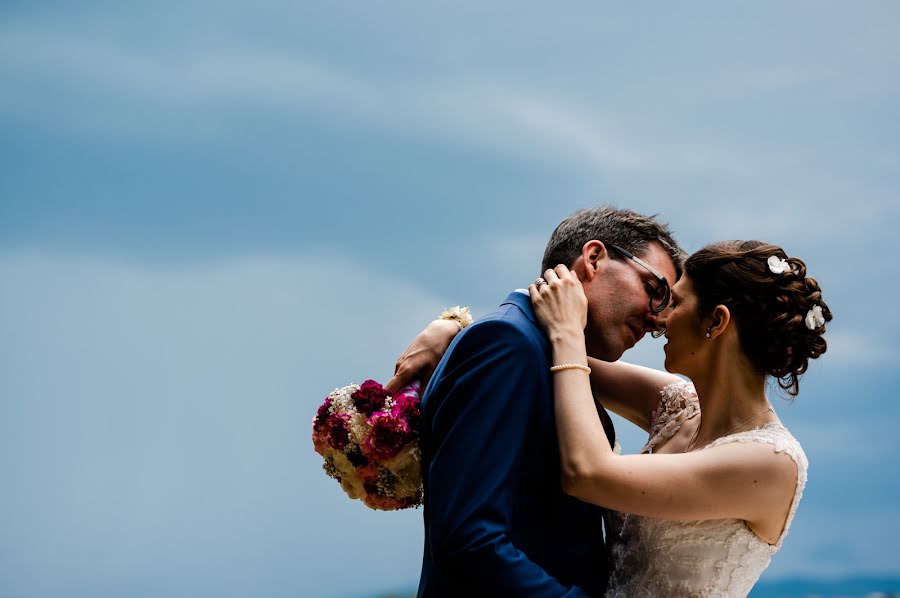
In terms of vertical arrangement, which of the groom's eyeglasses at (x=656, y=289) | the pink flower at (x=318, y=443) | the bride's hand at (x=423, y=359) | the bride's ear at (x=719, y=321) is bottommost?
the pink flower at (x=318, y=443)

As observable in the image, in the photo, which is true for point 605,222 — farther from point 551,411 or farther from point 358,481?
point 358,481

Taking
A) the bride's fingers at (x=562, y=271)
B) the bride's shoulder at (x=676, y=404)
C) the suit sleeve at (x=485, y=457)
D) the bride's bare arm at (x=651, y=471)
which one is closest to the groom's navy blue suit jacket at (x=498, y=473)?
the suit sleeve at (x=485, y=457)

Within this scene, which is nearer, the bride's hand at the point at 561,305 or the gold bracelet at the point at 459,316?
the bride's hand at the point at 561,305

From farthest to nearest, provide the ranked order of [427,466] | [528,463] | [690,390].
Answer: [690,390]
[427,466]
[528,463]

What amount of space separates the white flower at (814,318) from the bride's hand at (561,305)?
1.03m

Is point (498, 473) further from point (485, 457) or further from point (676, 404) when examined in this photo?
point (676, 404)

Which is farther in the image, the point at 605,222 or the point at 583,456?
the point at 605,222

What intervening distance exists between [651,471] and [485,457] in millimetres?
746

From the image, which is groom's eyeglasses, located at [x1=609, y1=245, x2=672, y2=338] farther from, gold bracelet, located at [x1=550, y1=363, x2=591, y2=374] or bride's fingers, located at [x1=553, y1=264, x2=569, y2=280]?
gold bracelet, located at [x1=550, y1=363, x2=591, y2=374]

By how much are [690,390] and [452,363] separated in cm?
182

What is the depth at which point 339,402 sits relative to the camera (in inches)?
172

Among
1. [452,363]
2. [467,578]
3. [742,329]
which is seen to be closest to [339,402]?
[452,363]

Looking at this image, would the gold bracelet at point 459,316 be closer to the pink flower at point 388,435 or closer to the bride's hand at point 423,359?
the bride's hand at point 423,359

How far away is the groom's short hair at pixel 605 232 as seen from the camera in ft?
13.7
